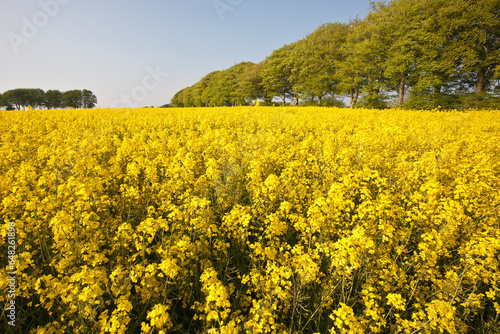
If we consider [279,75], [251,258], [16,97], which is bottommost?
[251,258]

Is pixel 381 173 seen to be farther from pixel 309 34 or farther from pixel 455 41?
pixel 309 34

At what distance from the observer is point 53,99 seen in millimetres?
65562

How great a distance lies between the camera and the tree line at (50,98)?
56531 millimetres

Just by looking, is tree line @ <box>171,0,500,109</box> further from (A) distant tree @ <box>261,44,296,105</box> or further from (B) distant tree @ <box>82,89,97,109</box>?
(B) distant tree @ <box>82,89,97,109</box>

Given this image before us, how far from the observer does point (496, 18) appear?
2119 cm

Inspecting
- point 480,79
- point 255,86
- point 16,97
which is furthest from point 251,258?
point 16,97

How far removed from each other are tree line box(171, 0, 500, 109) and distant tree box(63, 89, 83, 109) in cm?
7358

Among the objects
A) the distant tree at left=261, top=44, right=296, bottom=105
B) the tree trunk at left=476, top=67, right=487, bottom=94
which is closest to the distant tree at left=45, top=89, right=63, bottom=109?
the distant tree at left=261, top=44, right=296, bottom=105

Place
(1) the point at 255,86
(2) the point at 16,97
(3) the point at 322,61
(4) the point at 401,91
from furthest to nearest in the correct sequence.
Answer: (2) the point at 16,97
(1) the point at 255,86
(3) the point at 322,61
(4) the point at 401,91

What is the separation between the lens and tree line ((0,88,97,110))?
185ft

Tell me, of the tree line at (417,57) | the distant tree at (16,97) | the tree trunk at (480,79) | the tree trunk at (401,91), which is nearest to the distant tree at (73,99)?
the distant tree at (16,97)

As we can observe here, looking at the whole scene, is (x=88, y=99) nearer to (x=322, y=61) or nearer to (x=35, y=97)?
(x=35, y=97)

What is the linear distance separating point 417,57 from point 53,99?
9425 cm

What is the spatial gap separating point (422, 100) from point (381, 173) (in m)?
25.8
